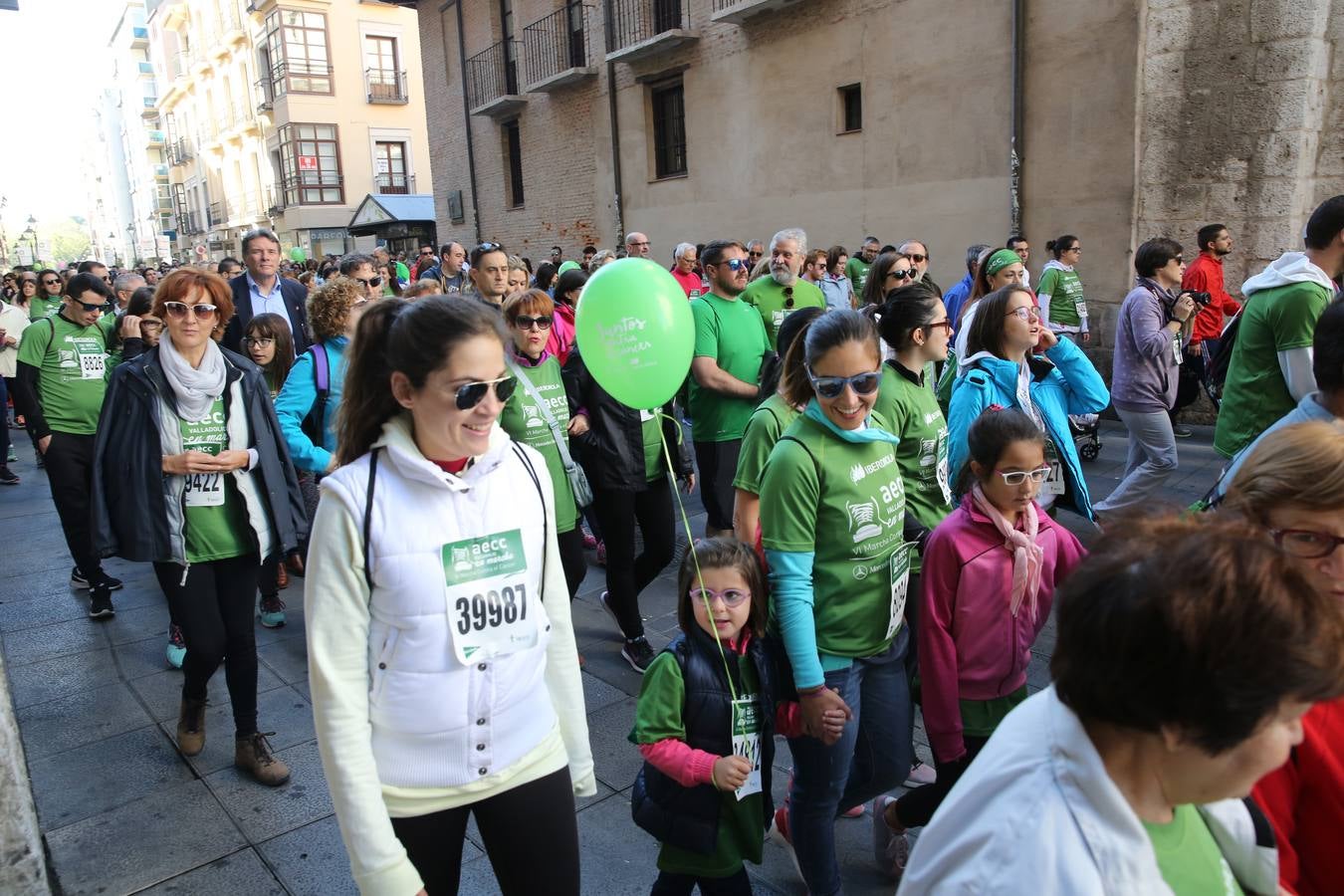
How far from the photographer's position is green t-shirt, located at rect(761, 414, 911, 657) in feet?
8.11

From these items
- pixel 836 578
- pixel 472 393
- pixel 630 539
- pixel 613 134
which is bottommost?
pixel 630 539

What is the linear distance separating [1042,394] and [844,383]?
65.3 inches

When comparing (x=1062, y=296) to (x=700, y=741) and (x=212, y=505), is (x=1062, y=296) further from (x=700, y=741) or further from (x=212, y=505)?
(x=212, y=505)

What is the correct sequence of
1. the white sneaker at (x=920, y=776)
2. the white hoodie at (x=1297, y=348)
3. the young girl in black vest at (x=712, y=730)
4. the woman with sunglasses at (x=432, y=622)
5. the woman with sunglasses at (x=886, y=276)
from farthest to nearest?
the woman with sunglasses at (x=886, y=276) < the white hoodie at (x=1297, y=348) < the white sneaker at (x=920, y=776) < the young girl in black vest at (x=712, y=730) < the woman with sunglasses at (x=432, y=622)

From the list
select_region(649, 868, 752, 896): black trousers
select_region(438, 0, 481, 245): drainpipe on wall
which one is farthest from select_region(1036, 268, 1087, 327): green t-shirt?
select_region(438, 0, 481, 245): drainpipe on wall

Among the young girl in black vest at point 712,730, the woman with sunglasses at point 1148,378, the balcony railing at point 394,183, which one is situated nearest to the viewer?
the young girl in black vest at point 712,730

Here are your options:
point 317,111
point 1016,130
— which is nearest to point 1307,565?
point 1016,130

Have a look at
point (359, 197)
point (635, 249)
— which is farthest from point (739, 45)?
point (359, 197)

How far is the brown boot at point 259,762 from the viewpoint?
3.52m

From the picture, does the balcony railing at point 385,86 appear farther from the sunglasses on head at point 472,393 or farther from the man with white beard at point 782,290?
the sunglasses on head at point 472,393

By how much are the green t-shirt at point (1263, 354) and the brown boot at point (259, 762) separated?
4.28m

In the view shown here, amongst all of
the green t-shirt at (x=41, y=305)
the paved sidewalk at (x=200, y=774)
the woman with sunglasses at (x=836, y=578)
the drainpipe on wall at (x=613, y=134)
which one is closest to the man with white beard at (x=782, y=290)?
the paved sidewalk at (x=200, y=774)

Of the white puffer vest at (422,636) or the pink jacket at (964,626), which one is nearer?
the white puffer vest at (422,636)

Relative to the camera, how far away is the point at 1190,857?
1120mm
